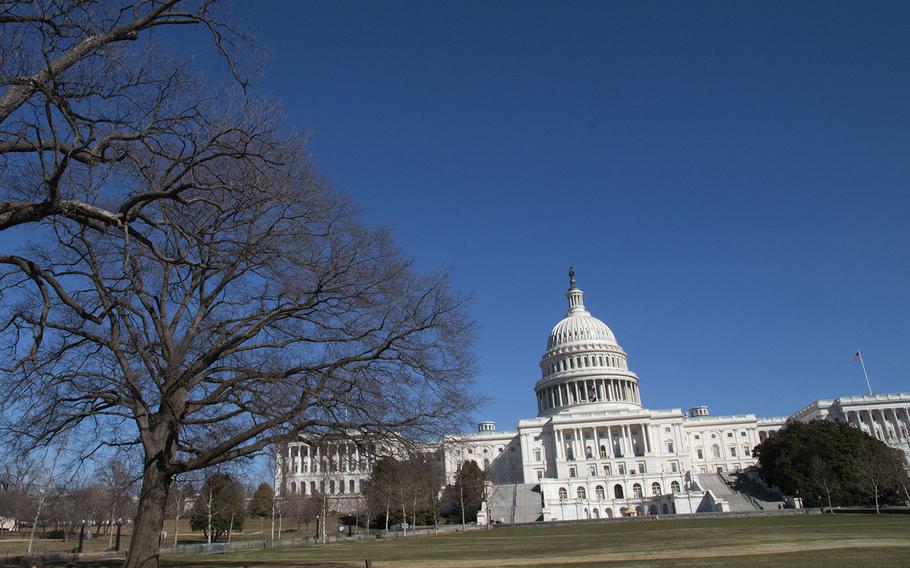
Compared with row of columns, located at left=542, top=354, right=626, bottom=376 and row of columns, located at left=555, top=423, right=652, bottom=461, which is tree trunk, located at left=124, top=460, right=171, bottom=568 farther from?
row of columns, located at left=542, top=354, right=626, bottom=376

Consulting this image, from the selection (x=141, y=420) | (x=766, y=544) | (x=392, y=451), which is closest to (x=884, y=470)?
(x=766, y=544)

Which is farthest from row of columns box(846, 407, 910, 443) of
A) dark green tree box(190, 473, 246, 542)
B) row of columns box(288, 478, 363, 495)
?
dark green tree box(190, 473, 246, 542)

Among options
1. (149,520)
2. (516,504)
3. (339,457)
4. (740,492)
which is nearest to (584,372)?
(516,504)

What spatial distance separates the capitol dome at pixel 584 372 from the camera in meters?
135

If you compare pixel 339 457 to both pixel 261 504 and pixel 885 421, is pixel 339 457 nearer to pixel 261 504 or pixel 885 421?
pixel 261 504

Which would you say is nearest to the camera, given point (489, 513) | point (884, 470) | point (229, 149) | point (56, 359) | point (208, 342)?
point (229, 149)

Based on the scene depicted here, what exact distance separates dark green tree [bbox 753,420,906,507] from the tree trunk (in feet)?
254

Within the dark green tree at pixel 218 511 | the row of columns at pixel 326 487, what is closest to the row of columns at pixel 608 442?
the row of columns at pixel 326 487

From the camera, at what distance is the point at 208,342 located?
16.6 m

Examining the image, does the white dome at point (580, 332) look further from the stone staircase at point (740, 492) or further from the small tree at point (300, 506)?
the small tree at point (300, 506)

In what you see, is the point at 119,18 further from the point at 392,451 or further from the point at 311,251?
the point at 392,451

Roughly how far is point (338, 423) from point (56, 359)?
6739mm

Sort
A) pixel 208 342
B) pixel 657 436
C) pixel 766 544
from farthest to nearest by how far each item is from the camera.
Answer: pixel 657 436 < pixel 766 544 < pixel 208 342

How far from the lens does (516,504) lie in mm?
100000
